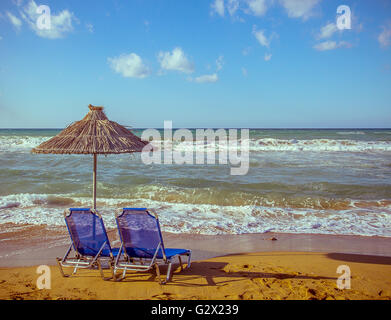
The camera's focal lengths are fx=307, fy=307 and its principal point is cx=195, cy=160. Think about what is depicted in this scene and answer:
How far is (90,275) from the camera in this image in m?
4.01

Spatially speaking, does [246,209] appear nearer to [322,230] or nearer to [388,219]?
[322,230]

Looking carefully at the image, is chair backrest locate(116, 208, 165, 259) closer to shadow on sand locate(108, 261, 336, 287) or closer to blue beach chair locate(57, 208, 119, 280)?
blue beach chair locate(57, 208, 119, 280)

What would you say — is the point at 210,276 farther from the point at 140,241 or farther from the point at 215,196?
the point at 215,196

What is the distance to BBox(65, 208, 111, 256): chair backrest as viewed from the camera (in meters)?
3.78

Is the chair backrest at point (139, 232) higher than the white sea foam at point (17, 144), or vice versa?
the white sea foam at point (17, 144)

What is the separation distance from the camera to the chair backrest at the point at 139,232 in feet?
12.3

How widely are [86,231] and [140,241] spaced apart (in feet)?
2.28

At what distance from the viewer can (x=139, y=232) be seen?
3814 mm

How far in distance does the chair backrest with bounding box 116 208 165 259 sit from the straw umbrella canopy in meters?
0.92

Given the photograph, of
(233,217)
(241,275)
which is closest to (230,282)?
(241,275)

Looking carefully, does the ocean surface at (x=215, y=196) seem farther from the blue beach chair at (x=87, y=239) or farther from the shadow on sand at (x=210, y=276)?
the blue beach chair at (x=87, y=239)

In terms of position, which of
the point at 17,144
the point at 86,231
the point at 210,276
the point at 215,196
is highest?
the point at 17,144

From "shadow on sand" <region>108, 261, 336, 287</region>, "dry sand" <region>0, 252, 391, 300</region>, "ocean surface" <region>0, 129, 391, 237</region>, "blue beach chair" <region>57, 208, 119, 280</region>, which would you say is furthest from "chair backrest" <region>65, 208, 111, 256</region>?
"ocean surface" <region>0, 129, 391, 237</region>

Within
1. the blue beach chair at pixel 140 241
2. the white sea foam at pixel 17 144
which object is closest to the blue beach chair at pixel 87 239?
the blue beach chair at pixel 140 241
